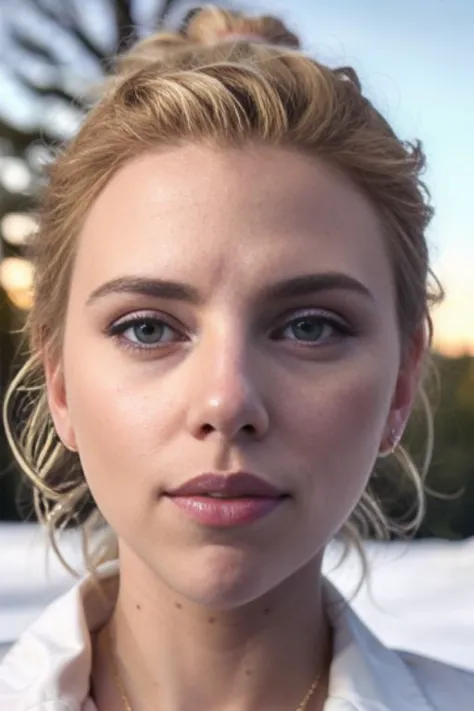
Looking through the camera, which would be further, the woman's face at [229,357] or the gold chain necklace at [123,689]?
the gold chain necklace at [123,689]

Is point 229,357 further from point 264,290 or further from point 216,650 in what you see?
point 216,650

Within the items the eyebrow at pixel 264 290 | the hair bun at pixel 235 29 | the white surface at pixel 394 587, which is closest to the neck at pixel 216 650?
the eyebrow at pixel 264 290

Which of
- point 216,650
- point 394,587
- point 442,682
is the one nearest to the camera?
point 216,650

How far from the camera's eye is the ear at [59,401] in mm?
797

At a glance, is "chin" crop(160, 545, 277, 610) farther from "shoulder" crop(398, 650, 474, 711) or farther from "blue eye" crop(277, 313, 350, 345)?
"shoulder" crop(398, 650, 474, 711)

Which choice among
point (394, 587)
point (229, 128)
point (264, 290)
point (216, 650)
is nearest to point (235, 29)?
point (229, 128)

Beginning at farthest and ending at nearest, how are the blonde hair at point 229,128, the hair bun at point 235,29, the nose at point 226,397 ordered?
the hair bun at point 235,29
the blonde hair at point 229,128
the nose at point 226,397

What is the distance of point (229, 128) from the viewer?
725 millimetres

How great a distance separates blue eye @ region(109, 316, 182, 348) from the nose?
47 mm

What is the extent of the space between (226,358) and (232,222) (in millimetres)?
102

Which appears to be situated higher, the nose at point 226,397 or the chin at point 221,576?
the nose at point 226,397

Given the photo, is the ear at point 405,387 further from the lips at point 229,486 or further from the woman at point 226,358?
the lips at point 229,486

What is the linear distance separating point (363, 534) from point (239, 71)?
1.97 feet

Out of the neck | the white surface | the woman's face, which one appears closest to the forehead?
the woman's face
